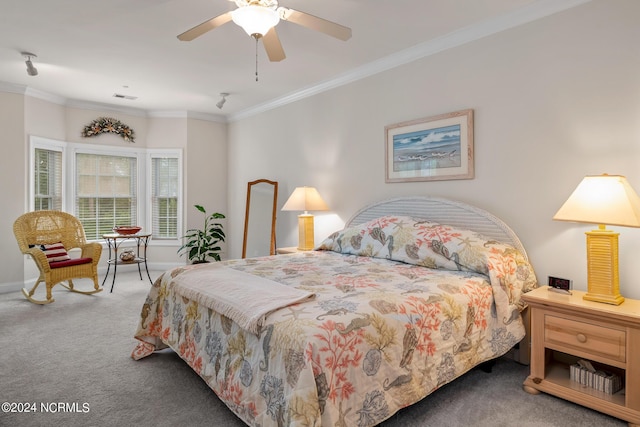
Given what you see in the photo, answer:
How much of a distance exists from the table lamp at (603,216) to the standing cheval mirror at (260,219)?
3.52m

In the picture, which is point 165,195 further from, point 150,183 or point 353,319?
point 353,319

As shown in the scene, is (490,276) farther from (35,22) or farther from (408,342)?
(35,22)

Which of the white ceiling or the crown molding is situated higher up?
the white ceiling

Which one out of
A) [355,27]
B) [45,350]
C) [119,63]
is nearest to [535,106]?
[355,27]

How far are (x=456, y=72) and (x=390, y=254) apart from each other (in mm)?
1634

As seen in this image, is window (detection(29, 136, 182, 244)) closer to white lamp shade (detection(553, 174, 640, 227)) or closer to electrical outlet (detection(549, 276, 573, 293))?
electrical outlet (detection(549, 276, 573, 293))

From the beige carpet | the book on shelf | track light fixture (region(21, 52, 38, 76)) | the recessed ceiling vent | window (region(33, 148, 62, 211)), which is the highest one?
the recessed ceiling vent

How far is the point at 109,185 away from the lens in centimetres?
577

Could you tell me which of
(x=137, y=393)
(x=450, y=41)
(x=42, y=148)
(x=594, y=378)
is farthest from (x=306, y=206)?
(x=42, y=148)

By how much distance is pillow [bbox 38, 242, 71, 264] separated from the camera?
169 inches

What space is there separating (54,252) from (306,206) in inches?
119

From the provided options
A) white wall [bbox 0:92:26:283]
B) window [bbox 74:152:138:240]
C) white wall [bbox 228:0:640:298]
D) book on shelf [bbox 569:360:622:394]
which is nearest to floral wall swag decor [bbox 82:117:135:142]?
window [bbox 74:152:138:240]

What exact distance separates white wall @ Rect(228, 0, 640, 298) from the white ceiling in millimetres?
174

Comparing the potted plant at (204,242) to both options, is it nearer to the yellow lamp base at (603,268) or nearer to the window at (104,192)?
the window at (104,192)
